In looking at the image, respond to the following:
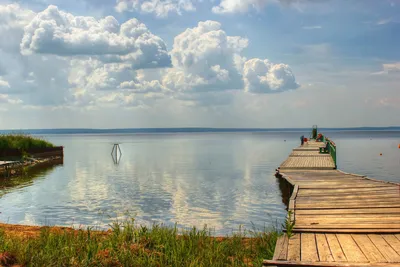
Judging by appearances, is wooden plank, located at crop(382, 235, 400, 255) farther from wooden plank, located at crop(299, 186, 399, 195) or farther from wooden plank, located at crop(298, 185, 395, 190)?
wooden plank, located at crop(298, 185, 395, 190)

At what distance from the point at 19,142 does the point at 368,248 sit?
43580 mm

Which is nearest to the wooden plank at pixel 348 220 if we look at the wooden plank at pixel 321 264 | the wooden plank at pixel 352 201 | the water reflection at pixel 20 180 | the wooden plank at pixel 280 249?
the wooden plank at pixel 280 249

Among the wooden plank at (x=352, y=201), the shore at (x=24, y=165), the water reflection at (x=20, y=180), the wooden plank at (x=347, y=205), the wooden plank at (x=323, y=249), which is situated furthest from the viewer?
the shore at (x=24, y=165)

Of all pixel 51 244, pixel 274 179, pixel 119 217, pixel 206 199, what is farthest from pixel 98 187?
pixel 51 244

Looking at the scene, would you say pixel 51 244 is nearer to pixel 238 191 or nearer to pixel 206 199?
pixel 206 199

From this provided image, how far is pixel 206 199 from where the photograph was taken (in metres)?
22.6

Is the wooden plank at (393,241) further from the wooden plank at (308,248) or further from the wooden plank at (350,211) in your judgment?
the wooden plank at (350,211)

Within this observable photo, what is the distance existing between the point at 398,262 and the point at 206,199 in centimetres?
1620

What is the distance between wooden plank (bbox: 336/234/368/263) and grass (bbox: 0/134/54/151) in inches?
1615

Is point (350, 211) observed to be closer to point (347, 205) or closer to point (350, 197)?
point (347, 205)

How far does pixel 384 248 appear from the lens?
301 inches

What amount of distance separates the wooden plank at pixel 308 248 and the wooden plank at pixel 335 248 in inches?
11.2

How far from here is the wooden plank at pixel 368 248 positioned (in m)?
7.05

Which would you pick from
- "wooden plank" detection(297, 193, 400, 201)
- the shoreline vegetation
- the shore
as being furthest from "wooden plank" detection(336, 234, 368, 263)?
the shoreline vegetation
